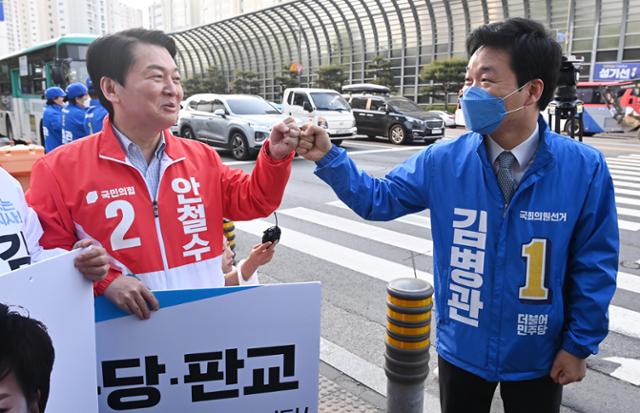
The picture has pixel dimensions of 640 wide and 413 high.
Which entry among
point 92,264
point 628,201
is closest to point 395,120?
point 628,201

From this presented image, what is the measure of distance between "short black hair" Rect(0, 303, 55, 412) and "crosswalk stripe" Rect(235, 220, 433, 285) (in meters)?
4.09

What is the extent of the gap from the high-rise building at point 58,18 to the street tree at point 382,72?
55582 millimetres

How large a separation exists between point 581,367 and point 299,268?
13.2 ft

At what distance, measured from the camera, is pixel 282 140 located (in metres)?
1.90

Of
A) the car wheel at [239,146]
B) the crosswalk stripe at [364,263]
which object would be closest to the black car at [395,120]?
the car wheel at [239,146]

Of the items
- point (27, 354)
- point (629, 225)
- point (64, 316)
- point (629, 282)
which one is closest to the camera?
point (27, 354)

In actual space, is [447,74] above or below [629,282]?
above

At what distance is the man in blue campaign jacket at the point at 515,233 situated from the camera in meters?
1.75

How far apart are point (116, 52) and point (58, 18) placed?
377 ft

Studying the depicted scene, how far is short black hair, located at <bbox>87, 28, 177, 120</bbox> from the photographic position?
6.07 feet

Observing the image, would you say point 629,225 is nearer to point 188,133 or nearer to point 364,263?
point 364,263

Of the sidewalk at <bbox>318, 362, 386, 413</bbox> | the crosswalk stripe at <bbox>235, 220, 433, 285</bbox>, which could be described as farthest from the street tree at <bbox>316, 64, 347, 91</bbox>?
the sidewalk at <bbox>318, 362, 386, 413</bbox>

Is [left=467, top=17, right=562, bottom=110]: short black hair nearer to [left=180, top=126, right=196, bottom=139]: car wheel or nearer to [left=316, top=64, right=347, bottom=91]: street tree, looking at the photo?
[left=180, top=126, right=196, bottom=139]: car wheel

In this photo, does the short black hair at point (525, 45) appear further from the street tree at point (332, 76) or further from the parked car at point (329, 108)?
the street tree at point (332, 76)
